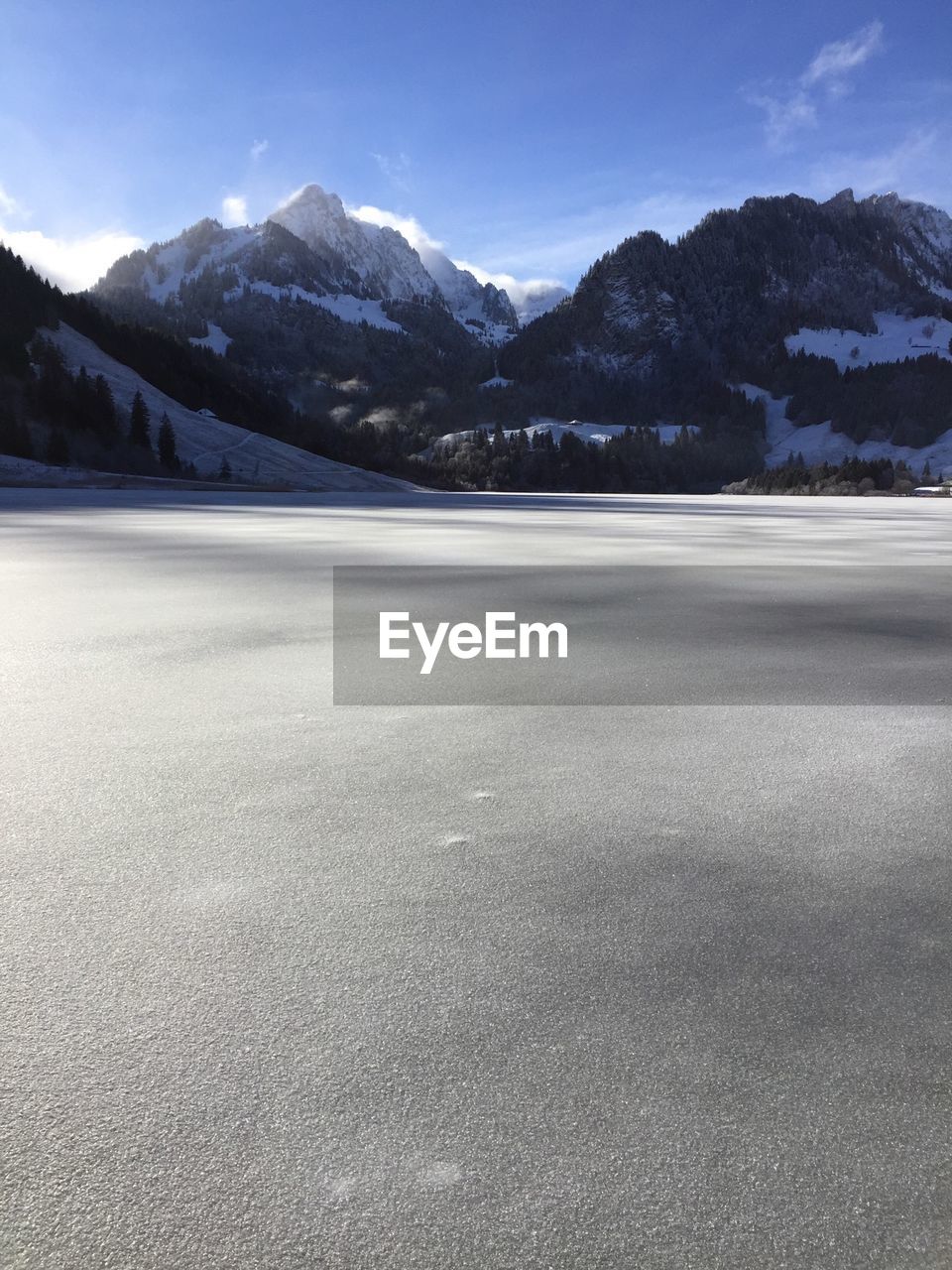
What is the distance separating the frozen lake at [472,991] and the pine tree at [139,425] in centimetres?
8767

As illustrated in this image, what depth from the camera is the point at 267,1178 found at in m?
1.31

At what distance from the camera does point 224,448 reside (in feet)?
280

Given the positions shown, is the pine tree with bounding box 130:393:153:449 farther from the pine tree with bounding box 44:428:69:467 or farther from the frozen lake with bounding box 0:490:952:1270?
the frozen lake with bounding box 0:490:952:1270

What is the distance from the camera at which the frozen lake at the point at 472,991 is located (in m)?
1.27

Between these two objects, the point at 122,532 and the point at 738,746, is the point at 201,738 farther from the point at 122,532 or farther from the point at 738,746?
the point at 122,532

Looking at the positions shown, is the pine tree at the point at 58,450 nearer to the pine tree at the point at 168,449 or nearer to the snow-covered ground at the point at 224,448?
the pine tree at the point at 168,449

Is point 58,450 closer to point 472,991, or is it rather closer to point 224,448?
point 224,448

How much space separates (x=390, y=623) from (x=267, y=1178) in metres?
4.77

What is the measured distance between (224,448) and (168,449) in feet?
19.9

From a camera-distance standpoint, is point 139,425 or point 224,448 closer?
point 139,425

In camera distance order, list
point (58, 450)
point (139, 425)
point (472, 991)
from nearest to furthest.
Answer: point (472, 991), point (58, 450), point (139, 425)

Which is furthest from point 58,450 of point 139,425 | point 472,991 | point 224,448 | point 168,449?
point 472,991

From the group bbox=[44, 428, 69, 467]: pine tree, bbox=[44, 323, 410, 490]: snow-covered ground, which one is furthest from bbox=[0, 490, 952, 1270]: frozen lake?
bbox=[44, 428, 69, 467]: pine tree

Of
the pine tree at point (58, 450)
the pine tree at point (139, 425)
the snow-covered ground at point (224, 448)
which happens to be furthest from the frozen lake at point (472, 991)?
the pine tree at point (139, 425)
